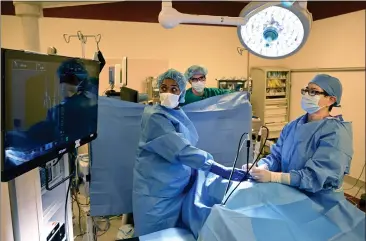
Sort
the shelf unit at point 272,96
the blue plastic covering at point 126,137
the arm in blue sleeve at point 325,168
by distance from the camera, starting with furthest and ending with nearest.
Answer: the shelf unit at point 272,96
the blue plastic covering at point 126,137
the arm in blue sleeve at point 325,168

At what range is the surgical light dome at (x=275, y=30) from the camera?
3.29ft

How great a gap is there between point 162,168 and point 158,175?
0.04 m

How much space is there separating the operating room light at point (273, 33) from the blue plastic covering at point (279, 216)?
1.81ft

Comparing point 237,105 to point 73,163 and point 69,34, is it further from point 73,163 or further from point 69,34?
point 69,34

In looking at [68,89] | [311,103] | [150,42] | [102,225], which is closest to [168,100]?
[68,89]

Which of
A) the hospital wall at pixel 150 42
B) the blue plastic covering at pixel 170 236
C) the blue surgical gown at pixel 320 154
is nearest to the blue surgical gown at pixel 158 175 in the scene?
the blue plastic covering at pixel 170 236

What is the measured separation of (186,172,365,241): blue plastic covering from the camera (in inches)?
39.6

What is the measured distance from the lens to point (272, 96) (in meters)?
4.11

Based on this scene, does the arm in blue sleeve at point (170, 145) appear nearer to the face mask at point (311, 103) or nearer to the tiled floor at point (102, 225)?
the face mask at point (311, 103)

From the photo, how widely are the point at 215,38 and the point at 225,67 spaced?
1.42 feet

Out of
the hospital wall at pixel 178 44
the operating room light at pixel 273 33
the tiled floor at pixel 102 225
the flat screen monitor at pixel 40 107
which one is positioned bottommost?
the tiled floor at pixel 102 225

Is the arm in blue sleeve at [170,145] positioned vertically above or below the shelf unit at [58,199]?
above

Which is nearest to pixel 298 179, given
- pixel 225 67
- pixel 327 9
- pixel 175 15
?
pixel 175 15

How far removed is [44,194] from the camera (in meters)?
1.30
